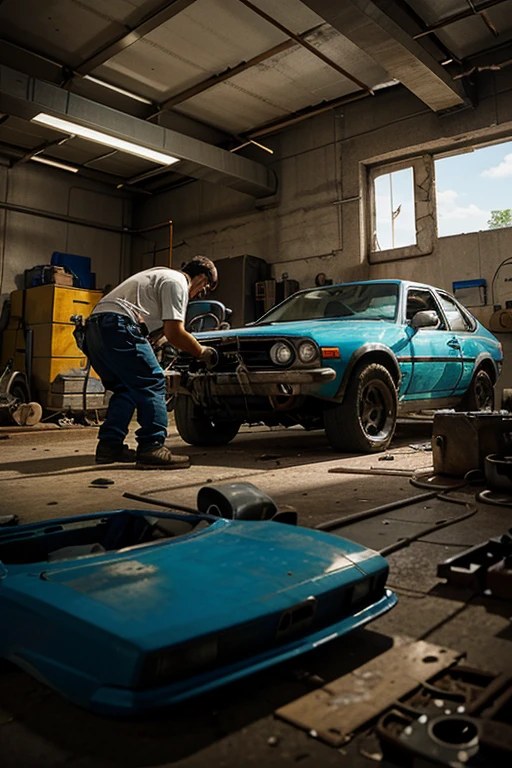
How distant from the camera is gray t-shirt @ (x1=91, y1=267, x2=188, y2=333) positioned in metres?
3.64

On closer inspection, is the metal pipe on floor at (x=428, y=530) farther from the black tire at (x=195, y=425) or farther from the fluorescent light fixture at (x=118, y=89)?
the fluorescent light fixture at (x=118, y=89)

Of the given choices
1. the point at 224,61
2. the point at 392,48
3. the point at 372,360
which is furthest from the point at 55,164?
the point at 372,360

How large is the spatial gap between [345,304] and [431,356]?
2.96 feet

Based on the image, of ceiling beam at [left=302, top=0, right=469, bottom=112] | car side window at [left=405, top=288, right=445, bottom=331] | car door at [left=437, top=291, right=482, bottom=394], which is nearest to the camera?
car side window at [left=405, top=288, right=445, bottom=331]

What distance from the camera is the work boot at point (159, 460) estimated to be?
143 inches

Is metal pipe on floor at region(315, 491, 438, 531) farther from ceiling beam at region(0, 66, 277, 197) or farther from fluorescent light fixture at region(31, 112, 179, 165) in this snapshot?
fluorescent light fixture at region(31, 112, 179, 165)

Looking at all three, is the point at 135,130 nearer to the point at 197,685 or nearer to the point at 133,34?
the point at 133,34

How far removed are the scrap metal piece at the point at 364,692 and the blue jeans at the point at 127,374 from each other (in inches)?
109

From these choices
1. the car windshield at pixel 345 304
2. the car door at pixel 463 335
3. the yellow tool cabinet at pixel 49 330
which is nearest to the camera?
the car windshield at pixel 345 304

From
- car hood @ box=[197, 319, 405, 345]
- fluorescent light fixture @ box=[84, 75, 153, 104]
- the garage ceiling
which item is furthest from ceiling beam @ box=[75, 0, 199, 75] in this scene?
car hood @ box=[197, 319, 405, 345]

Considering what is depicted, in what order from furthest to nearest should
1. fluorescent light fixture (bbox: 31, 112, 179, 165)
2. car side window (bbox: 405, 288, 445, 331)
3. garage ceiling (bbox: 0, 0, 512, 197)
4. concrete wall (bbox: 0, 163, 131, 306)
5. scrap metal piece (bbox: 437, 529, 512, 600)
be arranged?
1. concrete wall (bbox: 0, 163, 131, 306)
2. fluorescent light fixture (bbox: 31, 112, 179, 165)
3. garage ceiling (bbox: 0, 0, 512, 197)
4. car side window (bbox: 405, 288, 445, 331)
5. scrap metal piece (bbox: 437, 529, 512, 600)

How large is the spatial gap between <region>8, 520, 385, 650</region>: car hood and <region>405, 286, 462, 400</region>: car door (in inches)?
144

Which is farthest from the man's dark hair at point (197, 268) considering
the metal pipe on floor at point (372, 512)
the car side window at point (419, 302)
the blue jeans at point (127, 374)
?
the metal pipe on floor at point (372, 512)

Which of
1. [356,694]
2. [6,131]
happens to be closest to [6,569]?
[356,694]
